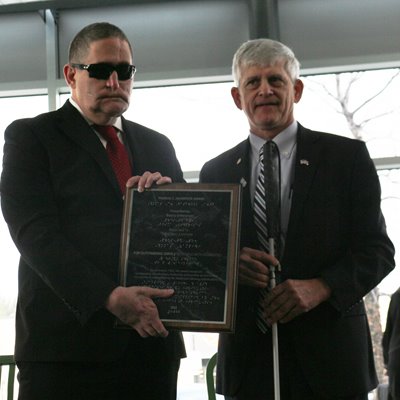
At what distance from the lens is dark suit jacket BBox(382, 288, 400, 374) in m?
3.48

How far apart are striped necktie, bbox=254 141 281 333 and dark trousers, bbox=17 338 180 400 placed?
38 cm

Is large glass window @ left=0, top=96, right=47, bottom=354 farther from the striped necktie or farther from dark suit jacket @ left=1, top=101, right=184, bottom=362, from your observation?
the striped necktie

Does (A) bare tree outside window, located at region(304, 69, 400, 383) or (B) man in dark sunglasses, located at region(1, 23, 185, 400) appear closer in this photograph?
(B) man in dark sunglasses, located at region(1, 23, 185, 400)

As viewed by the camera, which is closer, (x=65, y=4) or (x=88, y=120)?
(x=88, y=120)

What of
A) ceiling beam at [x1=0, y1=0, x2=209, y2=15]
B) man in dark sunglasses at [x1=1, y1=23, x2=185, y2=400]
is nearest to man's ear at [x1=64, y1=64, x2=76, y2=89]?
man in dark sunglasses at [x1=1, y1=23, x2=185, y2=400]

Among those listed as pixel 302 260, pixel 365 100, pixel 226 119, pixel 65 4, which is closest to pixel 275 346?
pixel 302 260

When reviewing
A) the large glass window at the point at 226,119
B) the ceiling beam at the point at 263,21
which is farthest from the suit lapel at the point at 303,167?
the ceiling beam at the point at 263,21

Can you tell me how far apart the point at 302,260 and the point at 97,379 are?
2.41 feet

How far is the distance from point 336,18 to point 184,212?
17.5 feet

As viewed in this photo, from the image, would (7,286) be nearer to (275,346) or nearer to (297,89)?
(297,89)

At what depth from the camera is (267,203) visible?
2438 millimetres

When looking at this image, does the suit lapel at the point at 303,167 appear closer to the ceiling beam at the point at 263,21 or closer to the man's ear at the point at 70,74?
the man's ear at the point at 70,74

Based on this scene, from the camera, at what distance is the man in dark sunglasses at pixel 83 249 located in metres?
2.23

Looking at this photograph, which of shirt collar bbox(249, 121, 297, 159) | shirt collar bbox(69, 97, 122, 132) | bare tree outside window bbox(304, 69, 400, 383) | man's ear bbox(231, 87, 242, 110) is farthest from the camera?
bare tree outside window bbox(304, 69, 400, 383)
